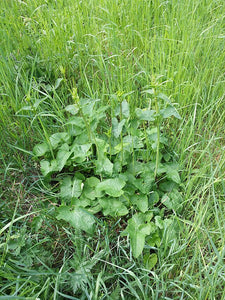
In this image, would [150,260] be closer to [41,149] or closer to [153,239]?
[153,239]

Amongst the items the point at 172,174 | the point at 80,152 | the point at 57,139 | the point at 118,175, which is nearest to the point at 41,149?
the point at 57,139

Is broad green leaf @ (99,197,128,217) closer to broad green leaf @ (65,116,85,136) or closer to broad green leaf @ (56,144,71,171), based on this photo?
broad green leaf @ (56,144,71,171)

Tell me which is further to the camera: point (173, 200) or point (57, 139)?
point (57, 139)

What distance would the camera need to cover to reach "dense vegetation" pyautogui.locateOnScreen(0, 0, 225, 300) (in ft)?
3.40

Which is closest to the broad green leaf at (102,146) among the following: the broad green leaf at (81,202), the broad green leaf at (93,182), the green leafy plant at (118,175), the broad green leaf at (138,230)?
the green leafy plant at (118,175)

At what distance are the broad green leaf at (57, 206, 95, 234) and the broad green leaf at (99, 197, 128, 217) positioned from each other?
0.27 feet

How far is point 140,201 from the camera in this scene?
48.7 inches

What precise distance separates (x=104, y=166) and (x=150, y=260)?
46 cm

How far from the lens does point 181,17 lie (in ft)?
6.41

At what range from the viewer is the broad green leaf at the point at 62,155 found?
1328 millimetres

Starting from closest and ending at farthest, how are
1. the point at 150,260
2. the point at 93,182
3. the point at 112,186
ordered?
1. the point at 150,260
2. the point at 112,186
3. the point at 93,182

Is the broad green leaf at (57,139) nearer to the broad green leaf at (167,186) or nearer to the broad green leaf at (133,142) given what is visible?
the broad green leaf at (133,142)

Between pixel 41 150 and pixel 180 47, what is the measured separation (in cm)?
116

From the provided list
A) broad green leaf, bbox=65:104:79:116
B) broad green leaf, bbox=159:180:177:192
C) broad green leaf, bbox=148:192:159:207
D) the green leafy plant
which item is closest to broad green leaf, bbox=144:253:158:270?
the green leafy plant
